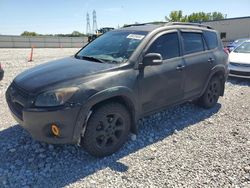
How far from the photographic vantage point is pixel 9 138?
13.6 ft

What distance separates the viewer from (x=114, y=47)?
4.20 metres

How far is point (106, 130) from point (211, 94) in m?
3.11

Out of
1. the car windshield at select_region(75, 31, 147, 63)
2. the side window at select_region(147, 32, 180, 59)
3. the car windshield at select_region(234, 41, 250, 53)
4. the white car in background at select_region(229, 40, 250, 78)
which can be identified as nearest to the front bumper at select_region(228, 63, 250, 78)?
the white car in background at select_region(229, 40, 250, 78)

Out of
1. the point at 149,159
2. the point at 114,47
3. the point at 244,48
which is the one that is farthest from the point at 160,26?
the point at 244,48

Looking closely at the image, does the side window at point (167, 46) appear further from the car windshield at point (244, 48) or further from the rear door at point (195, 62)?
the car windshield at point (244, 48)

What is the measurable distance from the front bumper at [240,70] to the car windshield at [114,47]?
551cm

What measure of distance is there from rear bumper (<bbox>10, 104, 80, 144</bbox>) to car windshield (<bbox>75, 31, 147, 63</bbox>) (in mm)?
1189

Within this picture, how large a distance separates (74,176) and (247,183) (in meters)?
2.19

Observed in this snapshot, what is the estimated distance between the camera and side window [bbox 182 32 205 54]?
475 centimetres

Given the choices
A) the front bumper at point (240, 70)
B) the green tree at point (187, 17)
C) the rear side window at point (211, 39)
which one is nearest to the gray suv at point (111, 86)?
the rear side window at point (211, 39)

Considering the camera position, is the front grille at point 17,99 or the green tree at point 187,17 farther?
the green tree at point 187,17

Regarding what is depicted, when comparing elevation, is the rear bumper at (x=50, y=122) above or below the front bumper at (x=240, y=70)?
below

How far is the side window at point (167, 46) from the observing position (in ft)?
13.5

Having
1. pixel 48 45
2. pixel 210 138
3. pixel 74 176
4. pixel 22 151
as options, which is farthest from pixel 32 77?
pixel 48 45
